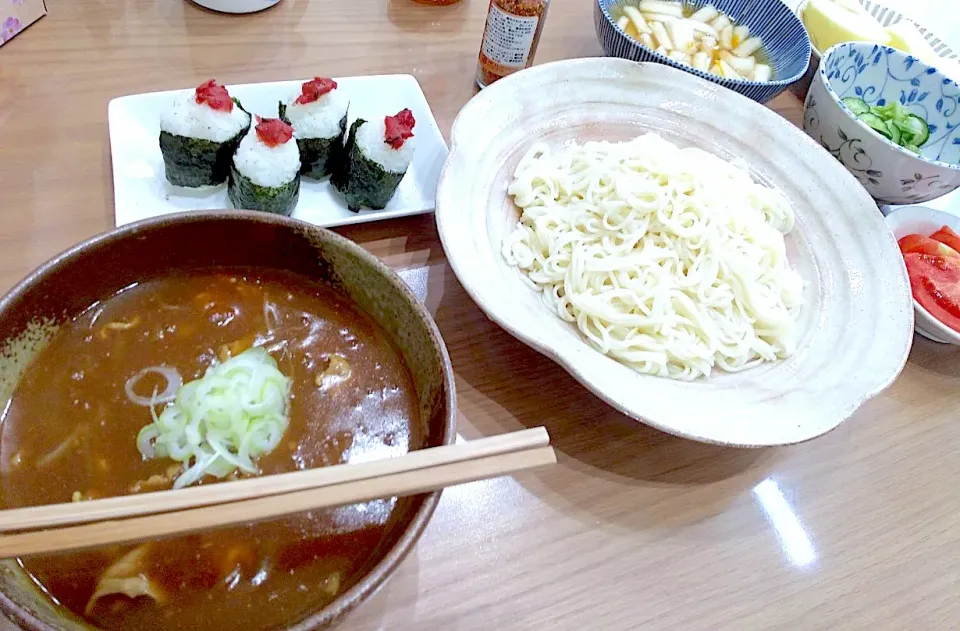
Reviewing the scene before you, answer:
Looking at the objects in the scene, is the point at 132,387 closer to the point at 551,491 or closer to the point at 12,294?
the point at 12,294

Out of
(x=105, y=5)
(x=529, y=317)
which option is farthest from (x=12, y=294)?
(x=105, y=5)

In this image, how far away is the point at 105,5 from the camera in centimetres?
179

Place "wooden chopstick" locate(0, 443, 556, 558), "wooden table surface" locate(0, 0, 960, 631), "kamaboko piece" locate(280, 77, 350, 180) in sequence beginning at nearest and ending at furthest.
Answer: "wooden chopstick" locate(0, 443, 556, 558), "wooden table surface" locate(0, 0, 960, 631), "kamaboko piece" locate(280, 77, 350, 180)

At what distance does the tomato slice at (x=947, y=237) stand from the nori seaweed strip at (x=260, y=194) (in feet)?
5.00

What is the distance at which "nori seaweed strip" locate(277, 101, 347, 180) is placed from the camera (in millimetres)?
1410

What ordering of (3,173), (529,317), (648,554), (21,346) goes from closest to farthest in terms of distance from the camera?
(21,346), (648,554), (529,317), (3,173)

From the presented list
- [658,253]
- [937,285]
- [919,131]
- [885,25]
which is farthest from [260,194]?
[885,25]

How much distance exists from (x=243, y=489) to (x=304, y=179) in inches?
35.4

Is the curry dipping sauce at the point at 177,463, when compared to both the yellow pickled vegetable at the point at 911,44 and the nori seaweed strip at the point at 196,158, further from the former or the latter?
the yellow pickled vegetable at the point at 911,44

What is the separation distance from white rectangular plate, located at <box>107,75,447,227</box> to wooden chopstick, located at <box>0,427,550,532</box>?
707 millimetres

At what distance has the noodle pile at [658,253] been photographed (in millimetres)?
1342

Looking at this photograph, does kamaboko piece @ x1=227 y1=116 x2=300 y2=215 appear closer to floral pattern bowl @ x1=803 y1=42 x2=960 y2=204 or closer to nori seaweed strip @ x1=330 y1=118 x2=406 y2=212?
nori seaweed strip @ x1=330 y1=118 x2=406 y2=212

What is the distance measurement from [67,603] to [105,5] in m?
1.62

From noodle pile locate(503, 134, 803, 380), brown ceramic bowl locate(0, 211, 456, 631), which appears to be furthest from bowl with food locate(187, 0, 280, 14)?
brown ceramic bowl locate(0, 211, 456, 631)
